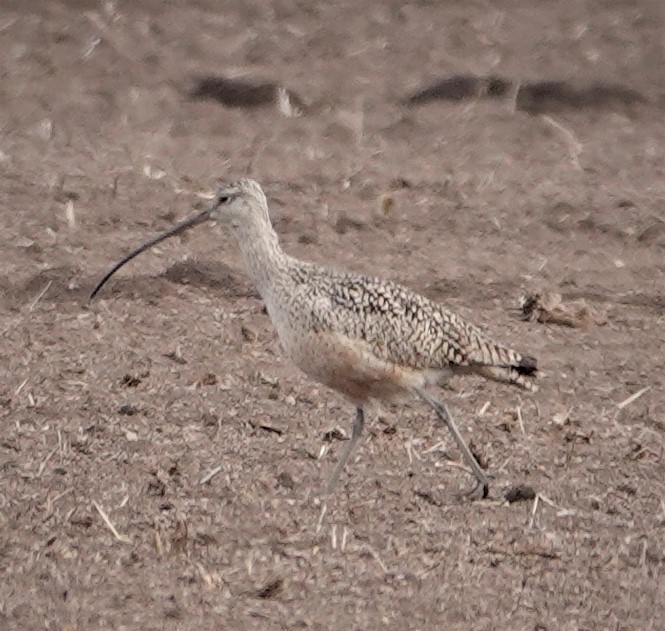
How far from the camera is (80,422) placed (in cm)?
758

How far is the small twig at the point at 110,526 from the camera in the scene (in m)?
6.38

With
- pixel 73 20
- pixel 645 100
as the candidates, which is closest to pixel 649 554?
pixel 645 100

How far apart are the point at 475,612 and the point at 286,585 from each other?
64 centimetres

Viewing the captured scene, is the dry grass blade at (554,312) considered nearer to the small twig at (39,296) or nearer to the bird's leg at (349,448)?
the bird's leg at (349,448)

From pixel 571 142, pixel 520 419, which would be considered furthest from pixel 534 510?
pixel 571 142

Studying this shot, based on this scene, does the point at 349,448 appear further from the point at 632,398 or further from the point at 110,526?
the point at 632,398

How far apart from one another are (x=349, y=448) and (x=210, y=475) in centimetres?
57

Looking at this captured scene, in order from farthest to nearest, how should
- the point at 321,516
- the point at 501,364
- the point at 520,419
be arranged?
1. the point at 520,419
2. the point at 501,364
3. the point at 321,516

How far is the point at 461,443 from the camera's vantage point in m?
7.06

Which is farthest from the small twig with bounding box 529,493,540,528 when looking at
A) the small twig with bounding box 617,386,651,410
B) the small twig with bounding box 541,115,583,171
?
the small twig with bounding box 541,115,583,171

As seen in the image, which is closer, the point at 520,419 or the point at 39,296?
the point at 520,419

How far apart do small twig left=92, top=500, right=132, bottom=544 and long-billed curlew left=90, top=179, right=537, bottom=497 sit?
92 centimetres

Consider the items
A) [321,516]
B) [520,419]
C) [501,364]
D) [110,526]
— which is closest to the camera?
[110,526]

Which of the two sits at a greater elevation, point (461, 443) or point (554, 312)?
point (461, 443)
